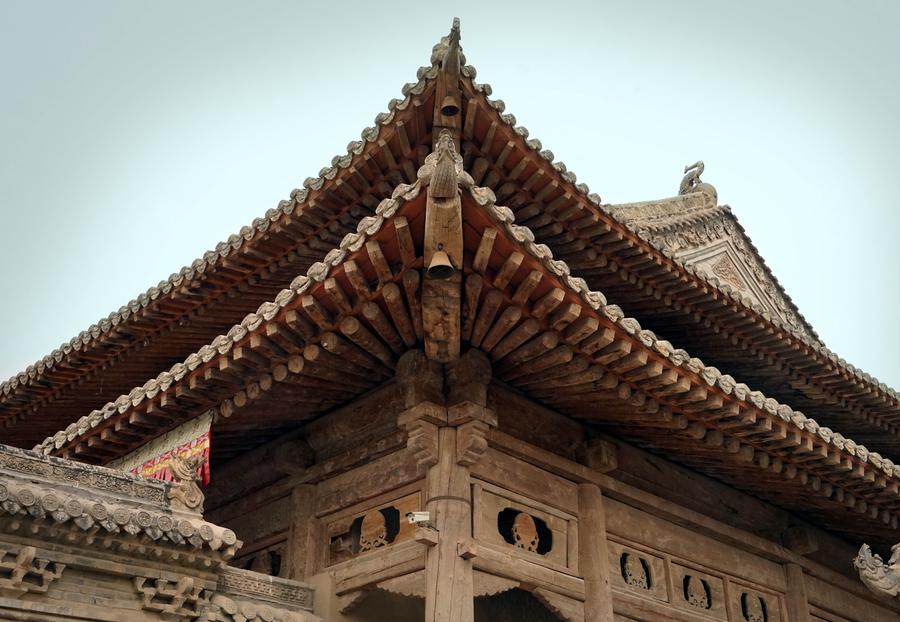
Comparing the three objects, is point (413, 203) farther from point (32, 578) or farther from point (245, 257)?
point (245, 257)

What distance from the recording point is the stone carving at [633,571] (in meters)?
9.55

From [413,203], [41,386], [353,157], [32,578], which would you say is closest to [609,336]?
[413,203]

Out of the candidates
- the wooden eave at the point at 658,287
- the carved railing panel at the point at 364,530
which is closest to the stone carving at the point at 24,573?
the carved railing panel at the point at 364,530

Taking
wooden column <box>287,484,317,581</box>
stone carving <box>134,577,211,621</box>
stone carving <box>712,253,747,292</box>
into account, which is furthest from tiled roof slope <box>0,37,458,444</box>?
stone carving <box>712,253,747,292</box>

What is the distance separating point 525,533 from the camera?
883 cm

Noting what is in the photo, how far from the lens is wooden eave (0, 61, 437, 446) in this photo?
32.0ft

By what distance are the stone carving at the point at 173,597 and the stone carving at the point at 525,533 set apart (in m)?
2.56

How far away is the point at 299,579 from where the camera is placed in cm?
920

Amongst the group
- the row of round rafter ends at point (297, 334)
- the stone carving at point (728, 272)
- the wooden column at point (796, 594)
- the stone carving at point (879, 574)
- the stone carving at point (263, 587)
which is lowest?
the stone carving at point (263, 587)

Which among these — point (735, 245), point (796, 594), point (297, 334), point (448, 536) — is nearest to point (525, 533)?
point (448, 536)

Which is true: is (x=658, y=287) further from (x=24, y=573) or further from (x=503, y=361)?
(x=24, y=573)

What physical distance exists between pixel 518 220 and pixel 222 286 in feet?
11.0

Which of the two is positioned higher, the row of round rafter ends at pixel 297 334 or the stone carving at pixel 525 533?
the row of round rafter ends at pixel 297 334

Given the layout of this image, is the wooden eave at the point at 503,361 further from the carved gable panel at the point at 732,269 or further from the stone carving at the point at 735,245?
the carved gable panel at the point at 732,269
